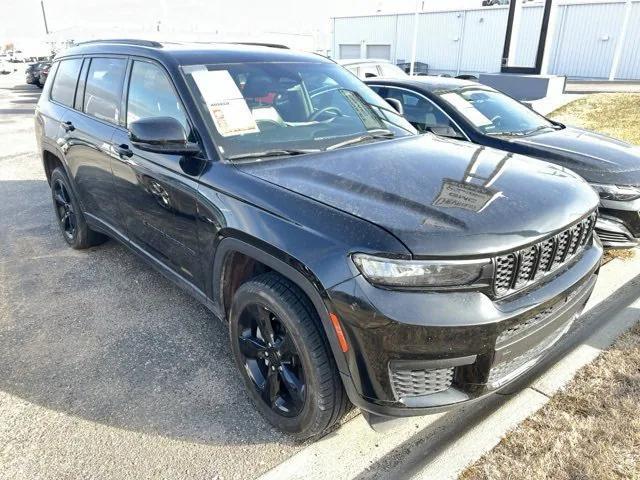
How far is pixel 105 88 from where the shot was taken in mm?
3578

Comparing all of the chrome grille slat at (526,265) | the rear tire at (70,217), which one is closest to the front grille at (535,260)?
the chrome grille slat at (526,265)

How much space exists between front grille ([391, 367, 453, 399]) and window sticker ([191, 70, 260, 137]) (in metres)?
1.53

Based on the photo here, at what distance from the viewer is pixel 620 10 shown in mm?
26125

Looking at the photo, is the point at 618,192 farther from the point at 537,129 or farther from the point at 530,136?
the point at 537,129

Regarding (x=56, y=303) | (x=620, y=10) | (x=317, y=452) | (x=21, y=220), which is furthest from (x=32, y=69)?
(x=620, y=10)

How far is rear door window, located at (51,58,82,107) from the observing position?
4.16m

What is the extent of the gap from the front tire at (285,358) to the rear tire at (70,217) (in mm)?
2588

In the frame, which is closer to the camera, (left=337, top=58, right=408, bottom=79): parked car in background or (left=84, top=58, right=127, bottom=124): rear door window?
(left=84, top=58, right=127, bottom=124): rear door window

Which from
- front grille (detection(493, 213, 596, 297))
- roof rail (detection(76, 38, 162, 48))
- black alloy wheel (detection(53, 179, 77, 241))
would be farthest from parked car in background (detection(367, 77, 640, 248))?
black alloy wheel (detection(53, 179, 77, 241))

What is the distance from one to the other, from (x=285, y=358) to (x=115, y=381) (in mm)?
1181

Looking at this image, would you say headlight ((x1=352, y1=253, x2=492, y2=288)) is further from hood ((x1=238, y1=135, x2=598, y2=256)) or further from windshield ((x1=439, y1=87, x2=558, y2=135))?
windshield ((x1=439, y1=87, x2=558, y2=135))

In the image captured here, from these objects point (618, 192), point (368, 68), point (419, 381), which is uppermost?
point (368, 68)

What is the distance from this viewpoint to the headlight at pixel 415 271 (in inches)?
70.2

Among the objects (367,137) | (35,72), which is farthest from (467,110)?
(35,72)
